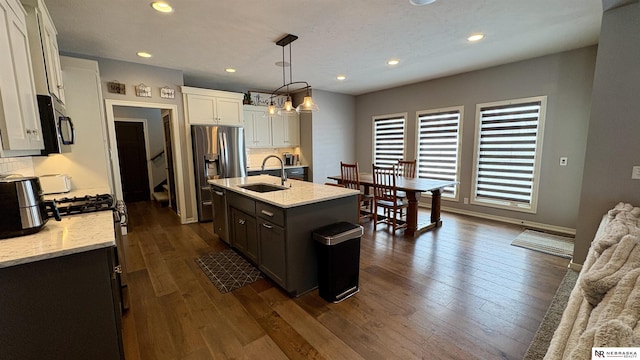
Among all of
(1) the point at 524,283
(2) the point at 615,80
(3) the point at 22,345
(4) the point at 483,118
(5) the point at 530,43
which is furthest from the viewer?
(4) the point at 483,118

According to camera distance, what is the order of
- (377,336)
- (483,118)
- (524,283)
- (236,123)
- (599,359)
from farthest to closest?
1. (236,123)
2. (483,118)
3. (524,283)
4. (377,336)
5. (599,359)

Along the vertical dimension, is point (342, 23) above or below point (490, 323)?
above

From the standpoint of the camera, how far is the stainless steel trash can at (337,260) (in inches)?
87.8

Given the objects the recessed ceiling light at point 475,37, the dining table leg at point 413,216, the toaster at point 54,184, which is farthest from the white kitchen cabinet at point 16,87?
the recessed ceiling light at point 475,37

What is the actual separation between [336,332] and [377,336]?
296 mm

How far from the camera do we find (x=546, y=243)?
3.48 metres

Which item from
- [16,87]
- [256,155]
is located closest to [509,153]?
[256,155]

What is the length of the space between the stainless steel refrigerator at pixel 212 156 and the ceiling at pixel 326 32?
1.04 metres

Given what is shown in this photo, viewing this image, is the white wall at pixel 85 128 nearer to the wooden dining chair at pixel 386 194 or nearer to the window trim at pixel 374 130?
the wooden dining chair at pixel 386 194

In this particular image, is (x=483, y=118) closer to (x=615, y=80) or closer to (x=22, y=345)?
(x=615, y=80)

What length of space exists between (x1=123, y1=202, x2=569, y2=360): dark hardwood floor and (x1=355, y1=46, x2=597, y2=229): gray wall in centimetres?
129

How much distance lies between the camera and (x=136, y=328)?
1995mm

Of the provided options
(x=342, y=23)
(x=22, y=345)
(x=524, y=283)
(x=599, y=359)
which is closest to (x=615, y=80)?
(x=524, y=283)

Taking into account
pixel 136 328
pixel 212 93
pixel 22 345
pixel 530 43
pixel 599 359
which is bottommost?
pixel 136 328
